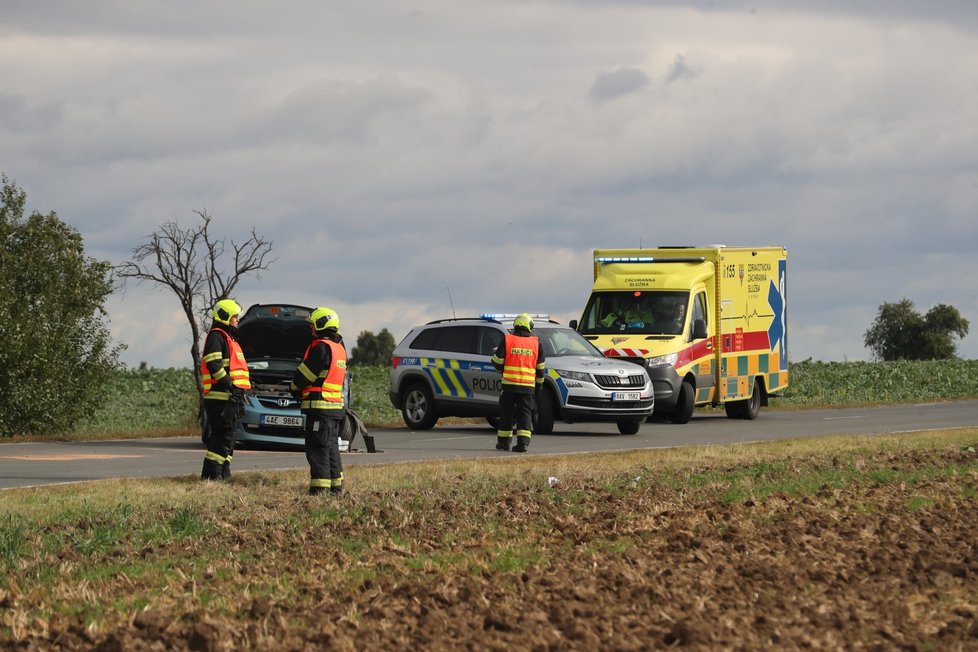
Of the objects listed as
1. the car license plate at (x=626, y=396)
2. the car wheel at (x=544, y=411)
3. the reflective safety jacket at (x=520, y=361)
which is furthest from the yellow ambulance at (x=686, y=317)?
the reflective safety jacket at (x=520, y=361)

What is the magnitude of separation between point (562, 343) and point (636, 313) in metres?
2.82

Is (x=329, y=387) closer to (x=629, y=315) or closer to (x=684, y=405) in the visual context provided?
(x=629, y=315)

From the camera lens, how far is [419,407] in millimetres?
26609

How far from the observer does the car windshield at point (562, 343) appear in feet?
82.6

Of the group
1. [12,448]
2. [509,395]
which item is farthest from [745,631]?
[12,448]

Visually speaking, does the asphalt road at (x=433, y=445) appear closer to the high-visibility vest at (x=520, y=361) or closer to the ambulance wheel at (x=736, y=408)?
the ambulance wheel at (x=736, y=408)

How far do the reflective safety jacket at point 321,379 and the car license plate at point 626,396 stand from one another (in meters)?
10.1

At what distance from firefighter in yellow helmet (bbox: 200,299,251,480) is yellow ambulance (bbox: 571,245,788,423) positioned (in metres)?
11.9

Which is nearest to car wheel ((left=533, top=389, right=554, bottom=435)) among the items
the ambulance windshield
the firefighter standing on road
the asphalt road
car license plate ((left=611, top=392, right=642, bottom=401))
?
the asphalt road

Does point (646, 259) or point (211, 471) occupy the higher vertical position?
point (646, 259)

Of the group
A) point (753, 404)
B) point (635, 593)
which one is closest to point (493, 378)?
point (753, 404)

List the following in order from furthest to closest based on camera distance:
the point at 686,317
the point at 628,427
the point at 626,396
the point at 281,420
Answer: the point at 686,317, the point at 628,427, the point at 626,396, the point at 281,420

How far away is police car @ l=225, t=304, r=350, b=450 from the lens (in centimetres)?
2042

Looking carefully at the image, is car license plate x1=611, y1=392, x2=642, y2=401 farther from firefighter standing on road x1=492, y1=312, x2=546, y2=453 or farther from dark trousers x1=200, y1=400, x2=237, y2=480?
dark trousers x1=200, y1=400, x2=237, y2=480
